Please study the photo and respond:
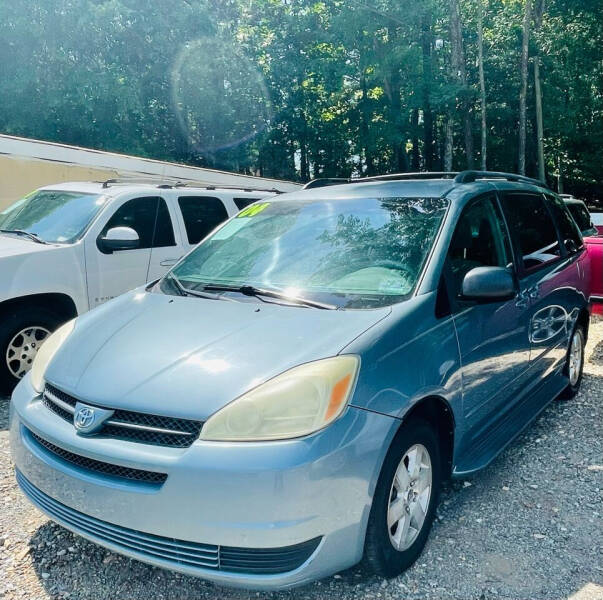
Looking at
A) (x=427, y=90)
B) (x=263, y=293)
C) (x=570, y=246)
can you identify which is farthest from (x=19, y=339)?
(x=427, y=90)

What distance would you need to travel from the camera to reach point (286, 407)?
214 centimetres

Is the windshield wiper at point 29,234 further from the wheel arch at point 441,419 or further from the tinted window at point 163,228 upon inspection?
the wheel arch at point 441,419

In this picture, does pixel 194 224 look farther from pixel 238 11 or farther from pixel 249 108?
pixel 238 11

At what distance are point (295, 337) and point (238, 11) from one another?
3280 centimetres

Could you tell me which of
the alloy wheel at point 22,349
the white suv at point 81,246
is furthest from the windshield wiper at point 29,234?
the alloy wheel at point 22,349

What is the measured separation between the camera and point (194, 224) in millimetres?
6473

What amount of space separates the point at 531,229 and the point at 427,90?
1225 inches

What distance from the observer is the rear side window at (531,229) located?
374 centimetres

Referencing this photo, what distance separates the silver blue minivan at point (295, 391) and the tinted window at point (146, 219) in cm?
247

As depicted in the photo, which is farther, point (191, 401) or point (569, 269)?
point (569, 269)

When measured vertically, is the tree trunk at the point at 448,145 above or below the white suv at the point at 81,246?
below

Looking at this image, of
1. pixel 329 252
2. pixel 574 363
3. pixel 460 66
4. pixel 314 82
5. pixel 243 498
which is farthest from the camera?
pixel 314 82

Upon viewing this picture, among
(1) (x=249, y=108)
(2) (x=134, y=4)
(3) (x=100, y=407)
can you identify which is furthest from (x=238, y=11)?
(3) (x=100, y=407)

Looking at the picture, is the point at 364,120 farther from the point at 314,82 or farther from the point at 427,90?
the point at 427,90
